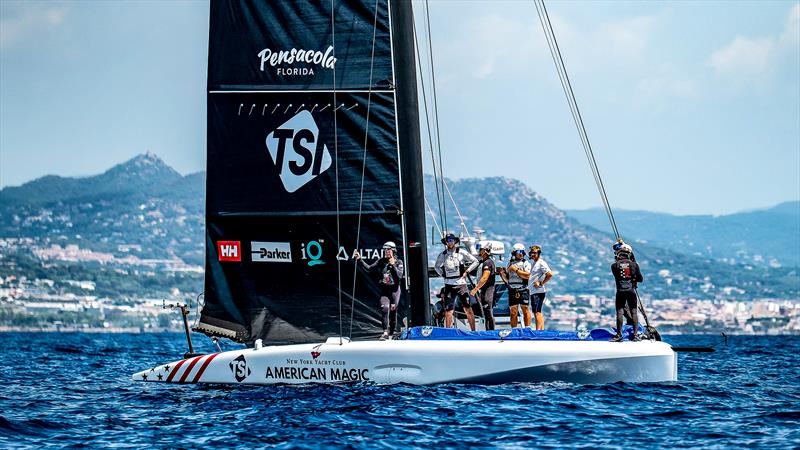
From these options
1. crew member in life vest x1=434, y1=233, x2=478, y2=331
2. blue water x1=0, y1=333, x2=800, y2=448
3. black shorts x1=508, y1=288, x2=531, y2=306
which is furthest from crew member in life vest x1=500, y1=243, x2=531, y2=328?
blue water x1=0, y1=333, x2=800, y2=448

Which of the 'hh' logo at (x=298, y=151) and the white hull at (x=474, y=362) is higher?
the 'hh' logo at (x=298, y=151)

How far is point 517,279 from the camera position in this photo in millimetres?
25156

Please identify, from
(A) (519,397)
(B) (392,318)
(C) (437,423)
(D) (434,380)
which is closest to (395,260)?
(B) (392,318)

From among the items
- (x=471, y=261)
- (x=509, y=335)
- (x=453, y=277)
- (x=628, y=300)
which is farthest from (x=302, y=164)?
(x=628, y=300)

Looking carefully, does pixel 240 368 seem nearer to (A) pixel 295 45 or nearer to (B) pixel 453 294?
(B) pixel 453 294

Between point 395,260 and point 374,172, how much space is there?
1.93 metres

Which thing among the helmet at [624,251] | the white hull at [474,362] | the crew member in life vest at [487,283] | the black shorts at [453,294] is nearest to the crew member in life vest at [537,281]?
the crew member in life vest at [487,283]

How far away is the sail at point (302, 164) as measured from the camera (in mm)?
24375

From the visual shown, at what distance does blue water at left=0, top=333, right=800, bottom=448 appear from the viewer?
1709 cm

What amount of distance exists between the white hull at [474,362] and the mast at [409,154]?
80.5 inches

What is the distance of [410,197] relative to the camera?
24.3 m

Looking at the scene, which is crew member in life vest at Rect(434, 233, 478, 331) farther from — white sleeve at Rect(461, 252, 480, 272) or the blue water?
the blue water

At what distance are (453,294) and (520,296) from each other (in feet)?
5.29

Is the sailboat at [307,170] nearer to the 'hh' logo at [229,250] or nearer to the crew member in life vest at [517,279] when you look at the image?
the 'hh' logo at [229,250]
